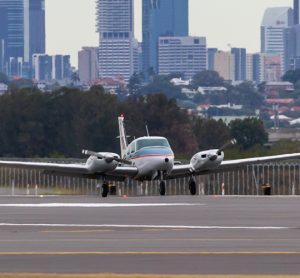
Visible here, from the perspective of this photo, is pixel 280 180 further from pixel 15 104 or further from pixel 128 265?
pixel 15 104

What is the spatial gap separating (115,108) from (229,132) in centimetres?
912

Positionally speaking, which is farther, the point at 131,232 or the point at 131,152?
the point at 131,152

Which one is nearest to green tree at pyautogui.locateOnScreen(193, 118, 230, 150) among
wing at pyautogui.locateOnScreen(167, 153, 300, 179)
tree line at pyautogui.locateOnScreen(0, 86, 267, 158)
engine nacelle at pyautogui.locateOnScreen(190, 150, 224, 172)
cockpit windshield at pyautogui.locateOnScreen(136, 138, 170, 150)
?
tree line at pyautogui.locateOnScreen(0, 86, 267, 158)

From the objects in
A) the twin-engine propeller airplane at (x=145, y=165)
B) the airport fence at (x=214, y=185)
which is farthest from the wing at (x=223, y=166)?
the airport fence at (x=214, y=185)

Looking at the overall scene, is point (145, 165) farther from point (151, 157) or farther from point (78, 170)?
point (78, 170)

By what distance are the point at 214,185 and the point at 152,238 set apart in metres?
37.1

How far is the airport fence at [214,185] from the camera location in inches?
2554

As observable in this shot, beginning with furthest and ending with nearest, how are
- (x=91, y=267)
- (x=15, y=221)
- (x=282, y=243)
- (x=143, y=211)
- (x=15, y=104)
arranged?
1. (x=15, y=104)
2. (x=143, y=211)
3. (x=15, y=221)
4. (x=282, y=243)
5. (x=91, y=267)

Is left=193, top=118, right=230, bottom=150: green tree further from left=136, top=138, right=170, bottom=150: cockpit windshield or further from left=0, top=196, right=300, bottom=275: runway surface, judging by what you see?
left=0, top=196, right=300, bottom=275: runway surface

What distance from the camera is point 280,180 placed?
65.3 m

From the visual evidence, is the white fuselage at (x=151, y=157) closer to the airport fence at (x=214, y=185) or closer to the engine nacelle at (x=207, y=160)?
the engine nacelle at (x=207, y=160)

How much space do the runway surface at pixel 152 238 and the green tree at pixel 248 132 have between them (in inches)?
2939

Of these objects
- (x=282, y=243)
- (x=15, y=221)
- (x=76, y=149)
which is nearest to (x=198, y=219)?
(x=15, y=221)

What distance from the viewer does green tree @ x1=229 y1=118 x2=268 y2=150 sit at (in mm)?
119500
